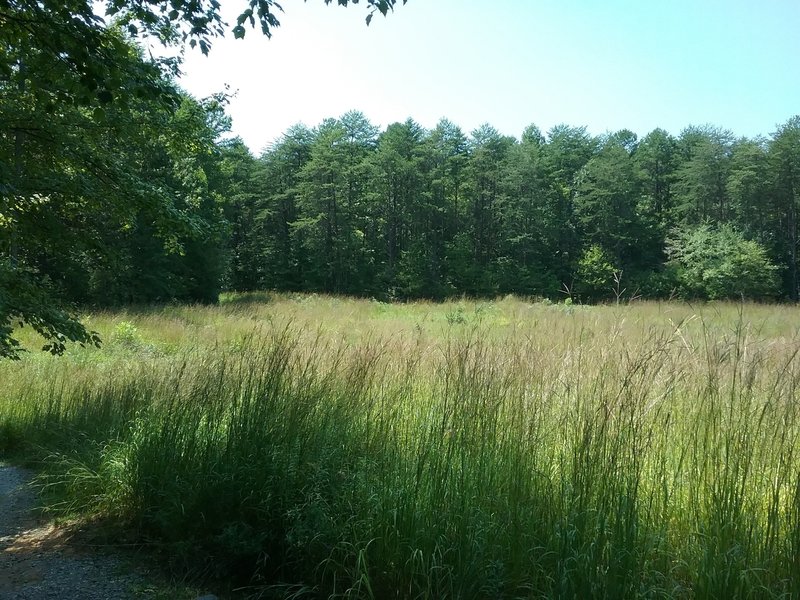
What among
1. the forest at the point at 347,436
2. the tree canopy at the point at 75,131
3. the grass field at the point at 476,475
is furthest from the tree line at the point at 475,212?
the grass field at the point at 476,475

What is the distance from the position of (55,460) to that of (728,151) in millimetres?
61037

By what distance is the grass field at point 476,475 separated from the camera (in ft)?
7.62

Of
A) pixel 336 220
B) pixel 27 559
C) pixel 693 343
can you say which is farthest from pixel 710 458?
pixel 336 220

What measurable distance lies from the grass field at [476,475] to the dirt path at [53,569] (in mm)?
255

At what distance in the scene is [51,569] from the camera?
3.19 metres

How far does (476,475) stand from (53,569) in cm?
276

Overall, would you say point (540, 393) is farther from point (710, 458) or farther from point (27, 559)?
point (27, 559)

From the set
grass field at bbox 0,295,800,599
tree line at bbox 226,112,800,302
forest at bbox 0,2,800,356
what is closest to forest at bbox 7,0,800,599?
grass field at bbox 0,295,800,599

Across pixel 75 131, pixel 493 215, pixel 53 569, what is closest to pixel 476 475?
pixel 53 569

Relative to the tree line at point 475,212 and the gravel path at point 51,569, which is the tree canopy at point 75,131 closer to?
the gravel path at point 51,569

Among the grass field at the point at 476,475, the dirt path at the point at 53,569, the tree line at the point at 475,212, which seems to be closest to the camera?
the grass field at the point at 476,475

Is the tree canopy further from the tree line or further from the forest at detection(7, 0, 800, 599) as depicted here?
the tree line

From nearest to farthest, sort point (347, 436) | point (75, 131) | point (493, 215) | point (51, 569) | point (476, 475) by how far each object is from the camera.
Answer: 1. point (476, 475)
2. point (51, 569)
3. point (347, 436)
4. point (75, 131)
5. point (493, 215)

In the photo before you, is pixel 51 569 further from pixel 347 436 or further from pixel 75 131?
pixel 75 131
